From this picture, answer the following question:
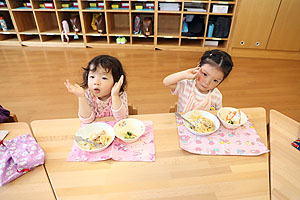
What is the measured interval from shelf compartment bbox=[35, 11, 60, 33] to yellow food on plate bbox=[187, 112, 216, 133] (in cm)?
354

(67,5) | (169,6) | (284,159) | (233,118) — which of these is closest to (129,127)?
(233,118)

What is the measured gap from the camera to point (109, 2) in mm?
3430

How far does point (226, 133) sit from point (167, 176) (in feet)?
1.25

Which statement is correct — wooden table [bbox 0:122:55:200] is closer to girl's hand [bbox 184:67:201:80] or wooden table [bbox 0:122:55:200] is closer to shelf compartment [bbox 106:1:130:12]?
girl's hand [bbox 184:67:201:80]

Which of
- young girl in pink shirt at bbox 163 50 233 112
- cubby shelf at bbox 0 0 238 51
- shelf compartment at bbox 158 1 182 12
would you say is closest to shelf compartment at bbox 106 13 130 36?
cubby shelf at bbox 0 0 238 51

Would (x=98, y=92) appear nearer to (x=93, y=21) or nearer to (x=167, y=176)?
(x=167, y=176)

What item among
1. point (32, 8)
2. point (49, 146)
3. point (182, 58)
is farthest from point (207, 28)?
point (49, 146)

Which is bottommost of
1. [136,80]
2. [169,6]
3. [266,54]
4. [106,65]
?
[136,80]

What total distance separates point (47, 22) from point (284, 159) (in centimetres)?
427

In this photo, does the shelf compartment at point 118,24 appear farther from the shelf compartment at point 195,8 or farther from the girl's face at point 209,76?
the girl's face at point 209,76

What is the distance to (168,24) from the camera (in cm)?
379

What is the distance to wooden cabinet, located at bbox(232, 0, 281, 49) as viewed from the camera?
2959mm

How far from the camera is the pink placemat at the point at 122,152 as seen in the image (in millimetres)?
777

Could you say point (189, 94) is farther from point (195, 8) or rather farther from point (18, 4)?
point (18, 4)
